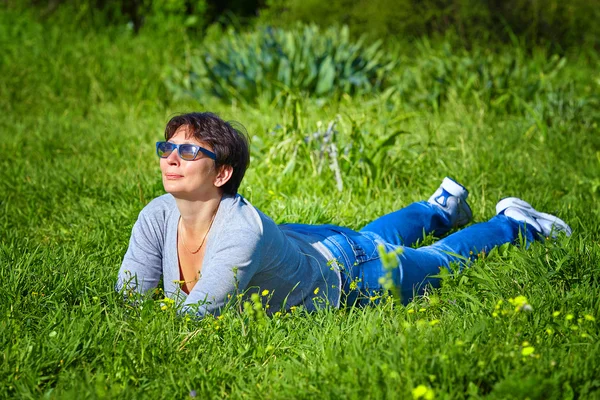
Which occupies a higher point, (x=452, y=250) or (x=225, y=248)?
(x=225, y=248)

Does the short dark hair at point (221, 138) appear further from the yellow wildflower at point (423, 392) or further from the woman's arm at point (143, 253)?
the yellow wildflower at point (423, 392)

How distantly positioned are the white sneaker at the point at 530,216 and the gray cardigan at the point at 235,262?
1.20 metres

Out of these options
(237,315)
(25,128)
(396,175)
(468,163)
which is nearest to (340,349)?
(237,315)

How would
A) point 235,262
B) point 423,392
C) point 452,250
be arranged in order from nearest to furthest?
point 423,392, point 235,262, point 452,250

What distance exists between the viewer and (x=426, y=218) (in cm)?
382

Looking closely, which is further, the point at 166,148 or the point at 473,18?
the point at 473,18

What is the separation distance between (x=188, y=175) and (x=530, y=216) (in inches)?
73.8

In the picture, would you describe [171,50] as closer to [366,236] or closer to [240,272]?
[366,236]

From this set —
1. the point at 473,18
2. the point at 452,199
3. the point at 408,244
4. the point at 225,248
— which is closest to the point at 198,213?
the point at 225,248

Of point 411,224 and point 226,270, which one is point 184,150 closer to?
point 226,270

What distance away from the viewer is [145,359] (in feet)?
7.82

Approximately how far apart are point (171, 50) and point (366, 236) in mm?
5141

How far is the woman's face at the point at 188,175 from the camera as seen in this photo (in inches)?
111

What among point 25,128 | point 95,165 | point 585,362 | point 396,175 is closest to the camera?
point 585,362
